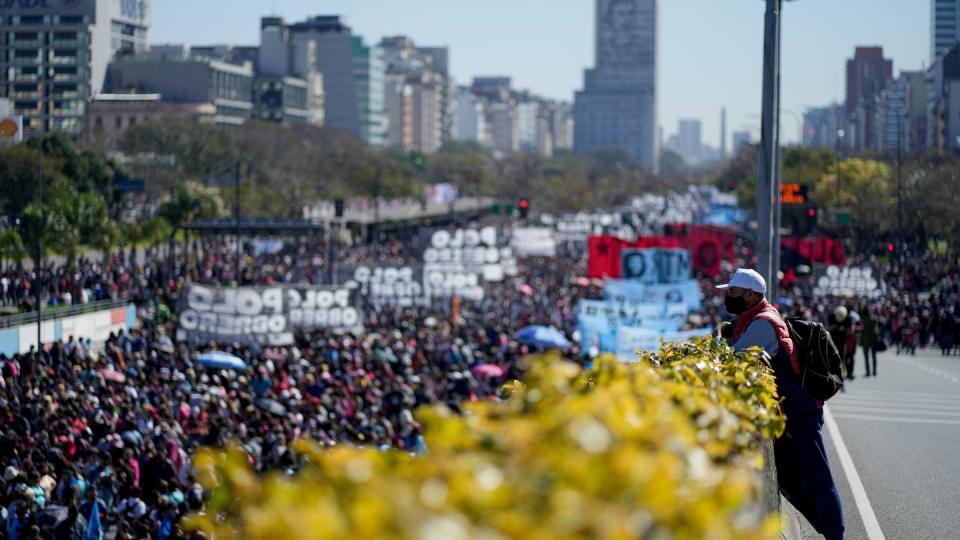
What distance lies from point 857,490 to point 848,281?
31007mm

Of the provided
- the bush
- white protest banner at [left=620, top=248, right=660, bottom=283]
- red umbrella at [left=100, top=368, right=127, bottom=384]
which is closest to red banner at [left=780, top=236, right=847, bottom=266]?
white protest banner at [left=620, top=248, right=660, bottom=283]

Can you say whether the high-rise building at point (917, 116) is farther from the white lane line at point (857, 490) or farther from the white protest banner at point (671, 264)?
the white lane line at point (857, 490)

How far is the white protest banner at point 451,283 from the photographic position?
37906 millimetres

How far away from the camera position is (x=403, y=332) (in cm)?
3353

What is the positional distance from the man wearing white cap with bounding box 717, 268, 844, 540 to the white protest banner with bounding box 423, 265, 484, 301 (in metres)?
30.0

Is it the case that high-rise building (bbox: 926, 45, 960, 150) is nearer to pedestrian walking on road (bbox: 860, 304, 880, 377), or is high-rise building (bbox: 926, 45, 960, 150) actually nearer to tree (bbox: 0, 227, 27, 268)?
tree (bbox: 0, 227, 27, 268)

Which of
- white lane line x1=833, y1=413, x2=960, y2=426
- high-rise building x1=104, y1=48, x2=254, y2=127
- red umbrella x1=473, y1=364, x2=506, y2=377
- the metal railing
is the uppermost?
high-rise building x1=104, y1=48, x2=254, y2=127

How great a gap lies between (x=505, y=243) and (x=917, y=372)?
29581 mm

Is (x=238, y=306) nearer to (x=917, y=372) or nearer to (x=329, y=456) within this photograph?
(x=917, y=372)

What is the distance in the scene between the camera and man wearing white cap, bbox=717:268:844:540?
755cm

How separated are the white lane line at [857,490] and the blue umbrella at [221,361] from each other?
12.2 m

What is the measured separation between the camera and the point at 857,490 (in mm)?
10844

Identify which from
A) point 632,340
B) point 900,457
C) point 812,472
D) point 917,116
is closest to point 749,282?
point 812,472

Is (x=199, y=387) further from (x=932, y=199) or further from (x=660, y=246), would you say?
(x=932, y=199)
